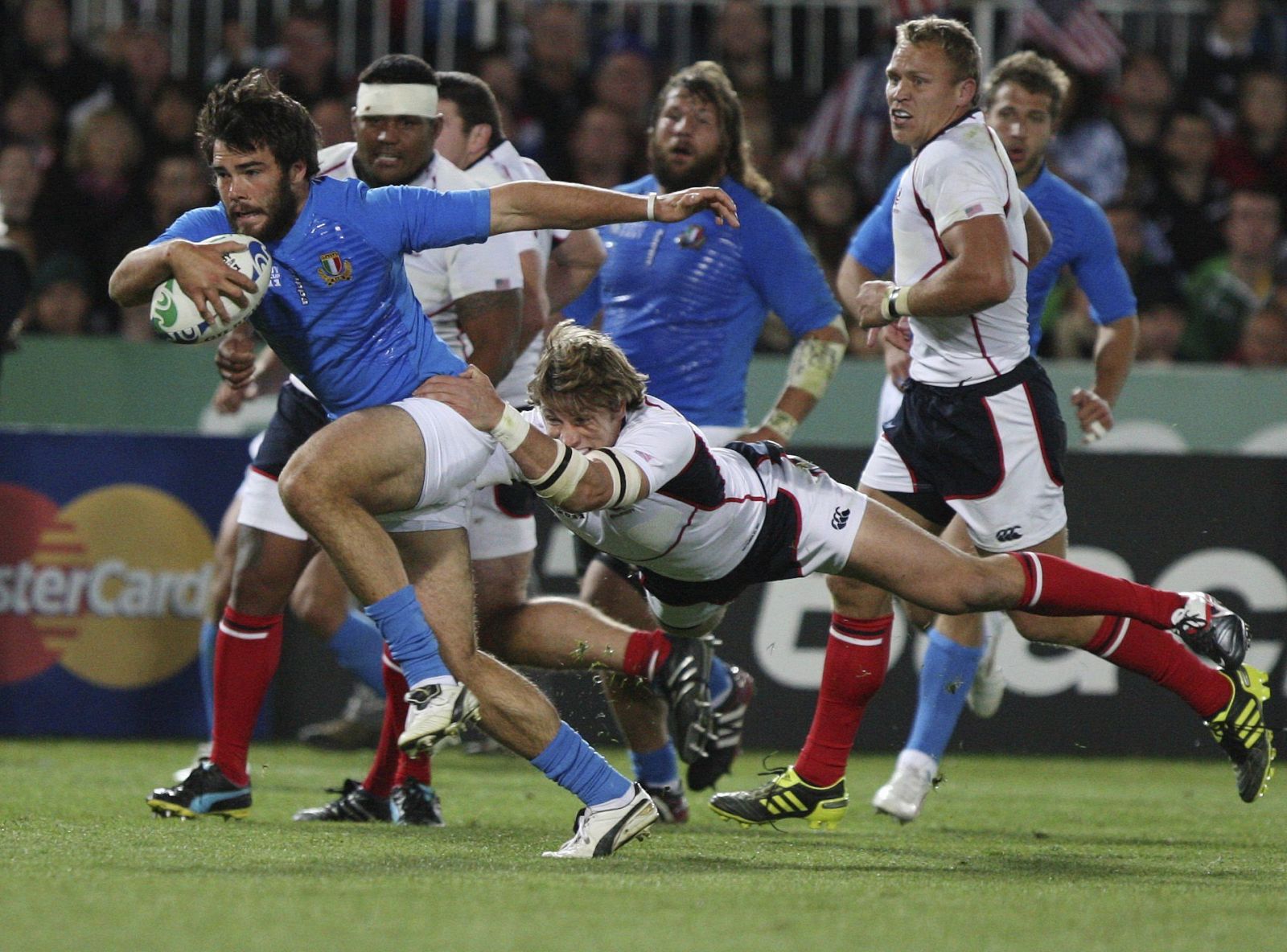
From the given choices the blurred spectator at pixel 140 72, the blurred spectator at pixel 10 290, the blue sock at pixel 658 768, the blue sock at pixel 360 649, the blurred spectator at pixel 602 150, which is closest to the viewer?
the blue sock at pixel 658 768

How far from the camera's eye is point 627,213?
5.11 meters

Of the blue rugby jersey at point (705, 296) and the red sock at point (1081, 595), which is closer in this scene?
the red sock at point (1081, 595)

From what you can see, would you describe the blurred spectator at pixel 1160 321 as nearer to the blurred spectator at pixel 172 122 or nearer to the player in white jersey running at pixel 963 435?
the player in white jersey running at pixel 963 435

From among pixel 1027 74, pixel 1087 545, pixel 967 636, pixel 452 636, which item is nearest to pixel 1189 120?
pixel 1087 545

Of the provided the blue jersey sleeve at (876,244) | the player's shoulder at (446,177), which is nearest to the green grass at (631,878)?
the blue jersey sleeve at (876,244)

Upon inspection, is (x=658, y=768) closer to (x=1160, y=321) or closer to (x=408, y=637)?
(x=408, y=637)

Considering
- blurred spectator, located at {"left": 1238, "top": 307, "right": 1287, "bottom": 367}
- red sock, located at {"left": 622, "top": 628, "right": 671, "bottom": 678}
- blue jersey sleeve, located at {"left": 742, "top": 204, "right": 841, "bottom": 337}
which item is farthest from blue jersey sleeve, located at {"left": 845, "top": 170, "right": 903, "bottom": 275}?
blurred spectator, located at {"left": 1238, "top": 307, "right": 1287, "bottom": 367}

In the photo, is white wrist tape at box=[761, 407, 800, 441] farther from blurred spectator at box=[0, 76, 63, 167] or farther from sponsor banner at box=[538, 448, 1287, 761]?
blurred spectator at box=[0, 76, 63, 167]

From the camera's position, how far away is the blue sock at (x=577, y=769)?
5.15 m

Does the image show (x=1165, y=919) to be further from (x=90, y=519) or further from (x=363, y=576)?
(x=90, y=519)

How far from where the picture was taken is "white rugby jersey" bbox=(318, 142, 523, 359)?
20.2 feet

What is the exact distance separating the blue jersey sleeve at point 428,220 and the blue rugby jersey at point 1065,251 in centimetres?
204

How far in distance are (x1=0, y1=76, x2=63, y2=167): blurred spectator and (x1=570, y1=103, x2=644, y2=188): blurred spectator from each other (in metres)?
3.10

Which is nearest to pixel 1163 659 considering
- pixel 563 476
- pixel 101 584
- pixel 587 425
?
pixel 587 425
